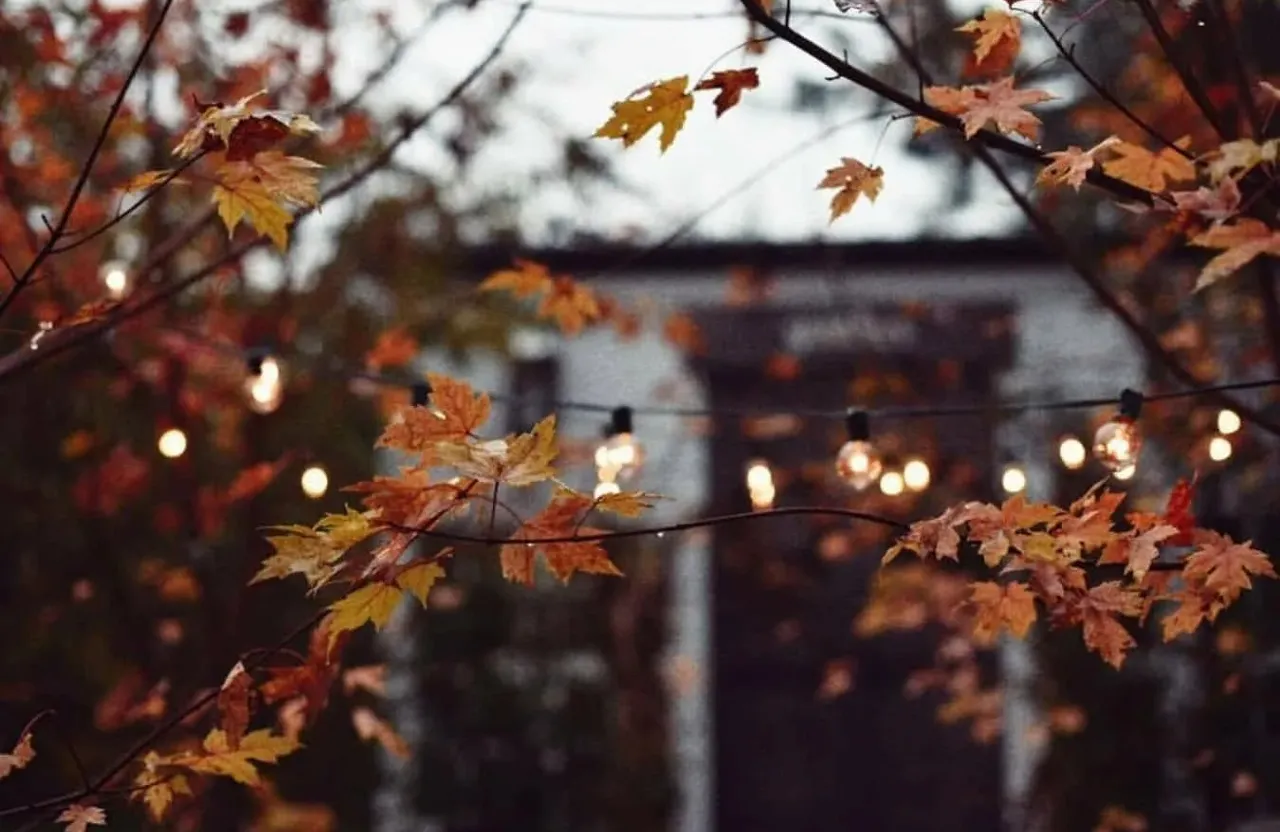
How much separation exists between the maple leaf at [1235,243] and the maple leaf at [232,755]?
1.96 m

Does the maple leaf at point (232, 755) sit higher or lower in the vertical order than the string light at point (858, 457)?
lower

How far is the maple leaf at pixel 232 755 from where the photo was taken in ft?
9.09

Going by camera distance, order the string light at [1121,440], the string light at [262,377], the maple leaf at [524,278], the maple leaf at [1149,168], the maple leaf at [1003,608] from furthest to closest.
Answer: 1. the string light at [262,377]
2. the maple leaf at [524,278]
3. the string light at [1121,440]
4. the maple leaf at [1149,168]
5. the maple leaf at [1003,608]

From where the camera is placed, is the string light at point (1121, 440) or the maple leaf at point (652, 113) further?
the string light at point (1121, 440)

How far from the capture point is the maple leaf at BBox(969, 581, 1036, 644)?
110 inches

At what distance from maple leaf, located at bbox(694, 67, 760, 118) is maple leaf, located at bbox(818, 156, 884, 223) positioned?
0.75ft

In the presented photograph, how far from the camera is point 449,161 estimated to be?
6617mm

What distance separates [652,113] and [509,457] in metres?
0.66

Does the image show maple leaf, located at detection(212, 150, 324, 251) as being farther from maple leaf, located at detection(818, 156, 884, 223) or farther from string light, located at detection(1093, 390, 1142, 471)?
string light, located at detection(1093, 390, 1142, 471)

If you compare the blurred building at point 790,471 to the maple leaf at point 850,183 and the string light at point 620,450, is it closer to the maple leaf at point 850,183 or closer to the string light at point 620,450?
the string light at point 620,450

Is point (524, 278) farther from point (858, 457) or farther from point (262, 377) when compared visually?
point (858, 457)

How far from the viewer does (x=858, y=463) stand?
12.1 feet

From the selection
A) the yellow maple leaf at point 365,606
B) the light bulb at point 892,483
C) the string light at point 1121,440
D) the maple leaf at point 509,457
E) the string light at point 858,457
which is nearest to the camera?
the maple leaf at point 509,457

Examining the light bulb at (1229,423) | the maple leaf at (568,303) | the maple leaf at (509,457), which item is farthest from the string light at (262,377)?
the light bulb at (1229,423)
